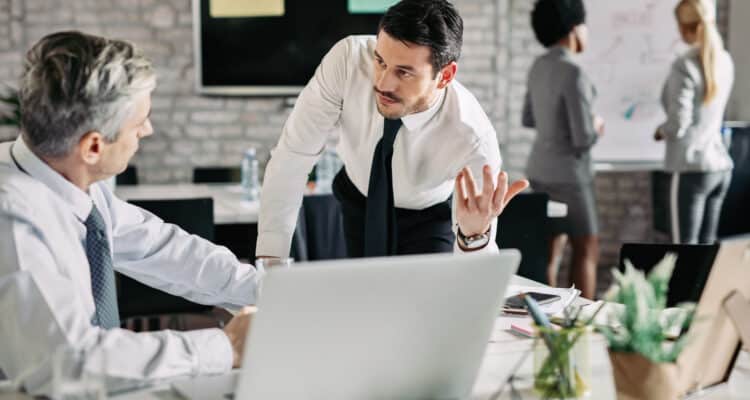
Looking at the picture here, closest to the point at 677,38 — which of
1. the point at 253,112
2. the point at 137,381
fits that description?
the point at 253,112

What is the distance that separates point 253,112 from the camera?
229 inches

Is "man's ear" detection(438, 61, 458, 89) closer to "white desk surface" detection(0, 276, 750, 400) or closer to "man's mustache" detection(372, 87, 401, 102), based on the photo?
"man's mustache" detection(372, 87, 401, 102)

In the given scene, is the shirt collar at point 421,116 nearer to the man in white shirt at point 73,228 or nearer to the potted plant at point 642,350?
the man in white shirt at point 73,228

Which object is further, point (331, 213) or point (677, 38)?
point (677, 38)

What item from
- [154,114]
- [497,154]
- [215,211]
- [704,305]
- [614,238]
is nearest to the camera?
[704,305]

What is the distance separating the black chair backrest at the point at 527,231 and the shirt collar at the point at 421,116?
1.08 meters

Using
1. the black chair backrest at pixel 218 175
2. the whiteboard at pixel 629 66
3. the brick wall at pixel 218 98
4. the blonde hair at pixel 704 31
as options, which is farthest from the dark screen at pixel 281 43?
the blonde hair at pixel 704 31

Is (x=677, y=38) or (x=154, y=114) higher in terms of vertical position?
(x=677, y=38)

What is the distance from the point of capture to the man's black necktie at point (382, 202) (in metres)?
2.55

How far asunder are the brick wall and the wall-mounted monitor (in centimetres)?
10

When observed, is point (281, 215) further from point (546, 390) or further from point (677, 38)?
point (677, 38)

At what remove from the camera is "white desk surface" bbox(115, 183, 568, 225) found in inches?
150

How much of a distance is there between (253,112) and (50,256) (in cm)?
Result: 441

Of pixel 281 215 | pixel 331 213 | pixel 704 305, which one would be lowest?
pixel 331 213
